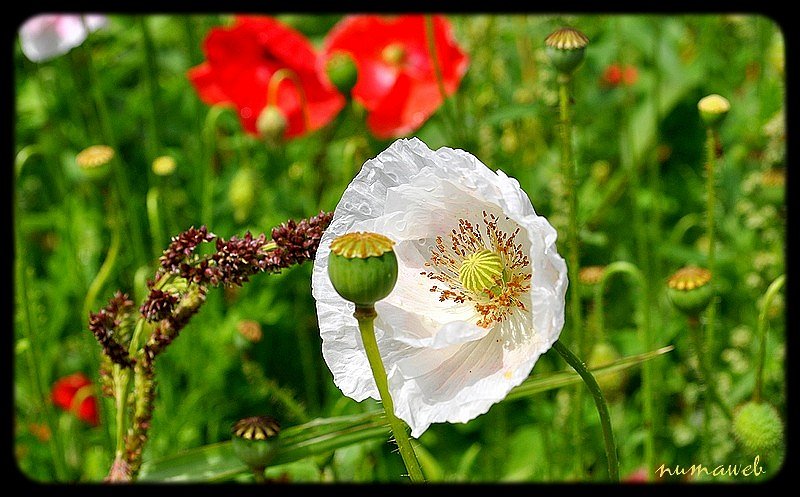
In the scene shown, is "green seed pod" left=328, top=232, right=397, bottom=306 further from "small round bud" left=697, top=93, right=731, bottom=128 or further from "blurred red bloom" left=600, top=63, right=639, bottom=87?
"blurred red bloom" left=600, top=63, right=639, bottom=87

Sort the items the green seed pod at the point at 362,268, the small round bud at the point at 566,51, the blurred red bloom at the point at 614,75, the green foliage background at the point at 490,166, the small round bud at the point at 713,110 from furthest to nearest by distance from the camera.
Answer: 1. the blurred red bloom at the point at 614,75
2. the green foliage background at the point at 490,166
3. the small round bud at the point at 713,110
4. the small round bud at the point at 566,51
5. the green seed pod at the point at 362,268

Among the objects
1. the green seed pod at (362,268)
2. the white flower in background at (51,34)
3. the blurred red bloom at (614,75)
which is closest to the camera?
the green seed pod at (362,268)

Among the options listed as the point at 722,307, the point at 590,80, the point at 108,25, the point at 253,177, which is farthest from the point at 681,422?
the point at 108,25

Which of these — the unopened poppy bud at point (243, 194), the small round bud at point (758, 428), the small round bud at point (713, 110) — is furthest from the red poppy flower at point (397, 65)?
the small round bud at point (758, 428)

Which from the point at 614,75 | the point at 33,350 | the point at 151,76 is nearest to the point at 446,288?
the point at 33,350

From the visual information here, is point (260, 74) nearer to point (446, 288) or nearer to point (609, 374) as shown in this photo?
point (609, 374)

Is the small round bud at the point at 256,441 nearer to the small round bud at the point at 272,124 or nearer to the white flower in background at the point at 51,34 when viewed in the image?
the small round bud at the point at 272,124

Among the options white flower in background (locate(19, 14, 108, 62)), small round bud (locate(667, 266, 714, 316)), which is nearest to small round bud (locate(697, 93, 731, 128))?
small round bud (locate(667, 266, 714, 316))
